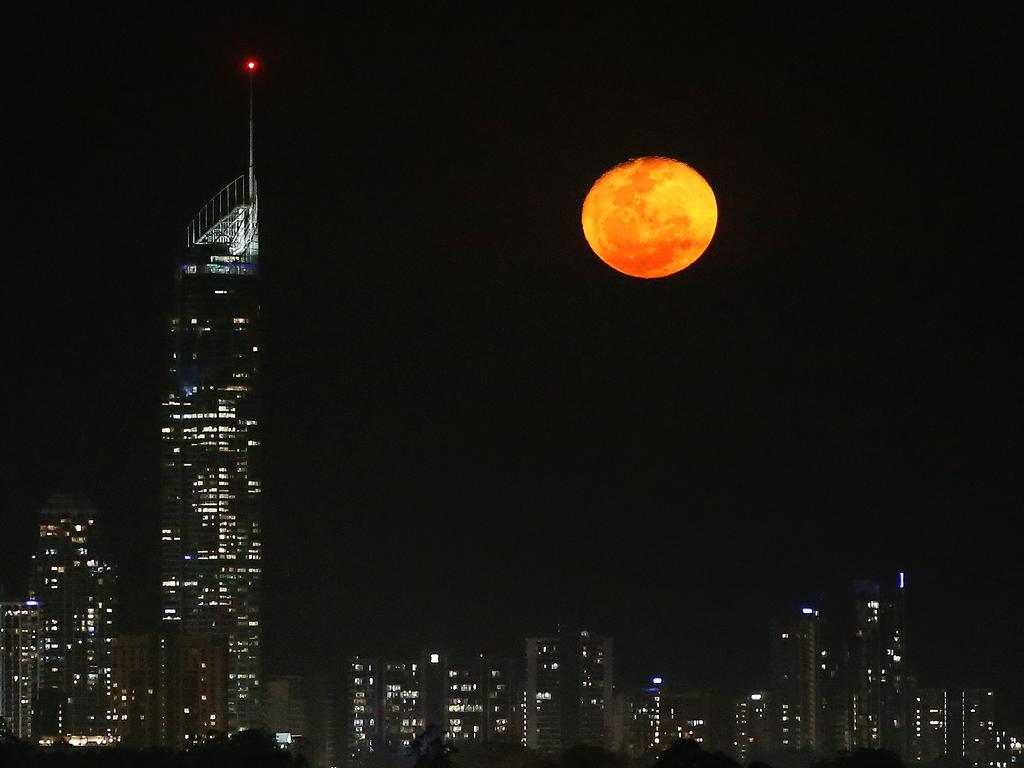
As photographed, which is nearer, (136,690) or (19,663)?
(136,690)

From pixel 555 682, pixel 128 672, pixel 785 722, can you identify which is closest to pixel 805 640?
pixel 785 722

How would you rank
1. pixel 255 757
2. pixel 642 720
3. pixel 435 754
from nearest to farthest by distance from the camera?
pixel 255 757 < pixel 435 754 < pixel 642 720

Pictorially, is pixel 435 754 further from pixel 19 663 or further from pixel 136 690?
pixel 19 663

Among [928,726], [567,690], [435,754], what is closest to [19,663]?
[567,690]

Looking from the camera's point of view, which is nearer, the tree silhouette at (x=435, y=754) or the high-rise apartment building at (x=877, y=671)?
the tree silhouette at (x=435, y=754)

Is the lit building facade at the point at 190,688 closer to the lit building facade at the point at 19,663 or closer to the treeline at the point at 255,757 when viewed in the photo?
the lit building facade at the point at 19,663

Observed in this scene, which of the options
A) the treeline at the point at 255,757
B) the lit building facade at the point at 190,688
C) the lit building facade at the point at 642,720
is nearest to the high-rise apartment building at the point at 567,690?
the lit building facade at the point at 642,720
